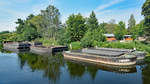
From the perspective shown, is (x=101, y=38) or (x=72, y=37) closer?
(x=101, y=38)

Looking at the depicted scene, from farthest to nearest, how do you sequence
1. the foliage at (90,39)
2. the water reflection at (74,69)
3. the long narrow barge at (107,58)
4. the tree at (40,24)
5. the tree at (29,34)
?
the tree at (40,24) < the tree at (29,34) < the foliage at (90,39) < the long narrow barge at (107,58) < the water reflection at (74,69)

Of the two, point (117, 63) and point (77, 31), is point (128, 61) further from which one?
point (77, 31)

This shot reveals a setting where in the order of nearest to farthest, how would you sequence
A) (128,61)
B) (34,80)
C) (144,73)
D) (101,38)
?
(34,80) < (144,73) < (128,61) < (101,38)

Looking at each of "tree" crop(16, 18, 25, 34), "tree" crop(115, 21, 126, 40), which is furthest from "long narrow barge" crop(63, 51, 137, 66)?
"tree" crop(16, 18, 25, 34)

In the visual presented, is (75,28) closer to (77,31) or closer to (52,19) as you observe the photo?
(77,31)

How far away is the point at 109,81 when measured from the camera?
Result: 11.5m

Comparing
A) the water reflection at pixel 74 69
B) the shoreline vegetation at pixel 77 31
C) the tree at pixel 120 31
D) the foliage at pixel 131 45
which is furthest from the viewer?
the tree at pixel 120 31

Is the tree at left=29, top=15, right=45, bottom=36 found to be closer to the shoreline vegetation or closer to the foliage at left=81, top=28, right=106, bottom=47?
the shoreline vegetation

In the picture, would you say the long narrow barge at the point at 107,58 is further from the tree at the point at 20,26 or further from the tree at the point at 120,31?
the tree at the point at 20,26

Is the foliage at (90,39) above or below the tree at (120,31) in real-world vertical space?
below

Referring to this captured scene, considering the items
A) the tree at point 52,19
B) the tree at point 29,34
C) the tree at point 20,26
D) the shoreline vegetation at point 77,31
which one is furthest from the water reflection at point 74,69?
the tree at point 20,26

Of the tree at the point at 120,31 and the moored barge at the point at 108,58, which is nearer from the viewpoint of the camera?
the moored barge at the point at 108,58

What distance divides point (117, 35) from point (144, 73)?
40.3 meters

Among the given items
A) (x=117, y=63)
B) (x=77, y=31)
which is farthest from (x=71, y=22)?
(x=117, y=63)
